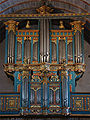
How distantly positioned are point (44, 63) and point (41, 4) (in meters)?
4.07

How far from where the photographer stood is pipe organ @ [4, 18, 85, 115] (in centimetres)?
2088

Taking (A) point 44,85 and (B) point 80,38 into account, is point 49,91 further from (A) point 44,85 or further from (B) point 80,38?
(B) point 80,38

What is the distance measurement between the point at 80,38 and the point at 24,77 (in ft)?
14.7

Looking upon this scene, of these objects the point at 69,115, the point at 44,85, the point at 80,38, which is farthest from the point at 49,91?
the point at 80,38

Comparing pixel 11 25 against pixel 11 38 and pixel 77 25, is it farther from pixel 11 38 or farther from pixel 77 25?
pixel 77 25

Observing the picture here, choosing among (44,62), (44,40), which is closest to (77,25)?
(44,40)

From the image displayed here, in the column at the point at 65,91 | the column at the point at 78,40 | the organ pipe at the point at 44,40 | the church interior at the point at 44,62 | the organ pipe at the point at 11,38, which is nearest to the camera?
the column at the point at 65,91

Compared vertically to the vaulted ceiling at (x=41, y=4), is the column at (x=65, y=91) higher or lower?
lower

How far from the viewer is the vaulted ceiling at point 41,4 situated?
23031mm

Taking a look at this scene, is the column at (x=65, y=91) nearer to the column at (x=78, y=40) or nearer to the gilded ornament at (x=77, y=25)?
the column at (x=78, y=40)

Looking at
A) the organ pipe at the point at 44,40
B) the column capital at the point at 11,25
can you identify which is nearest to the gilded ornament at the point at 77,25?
the organ pipe at the point at 44,40

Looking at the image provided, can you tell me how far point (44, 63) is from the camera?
22.3m

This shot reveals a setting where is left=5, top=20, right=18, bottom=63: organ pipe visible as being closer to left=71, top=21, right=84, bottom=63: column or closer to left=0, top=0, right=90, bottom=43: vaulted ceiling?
left=0, top=0, right=90, bottom=43: vaulted ceiling

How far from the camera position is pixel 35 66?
22.7 metres
